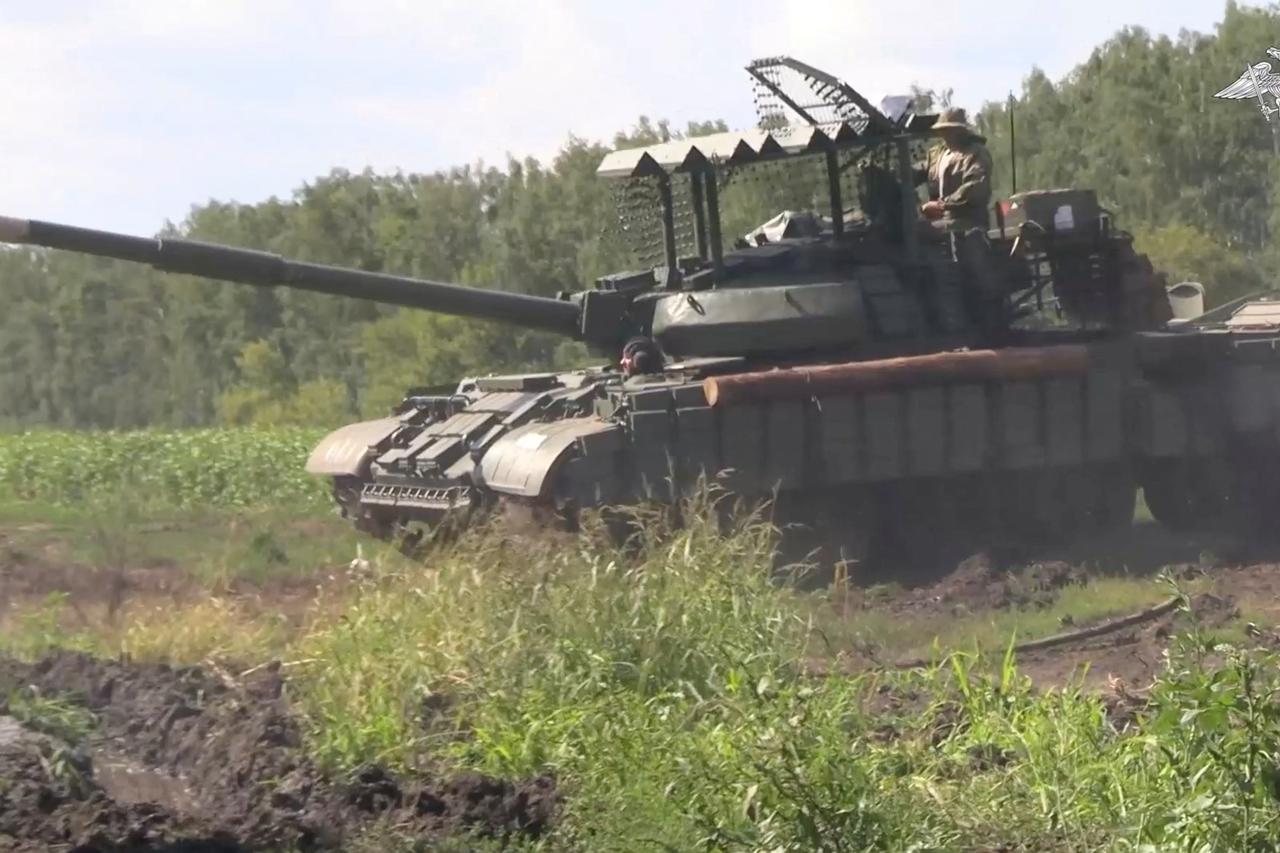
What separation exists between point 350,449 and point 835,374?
3940mm

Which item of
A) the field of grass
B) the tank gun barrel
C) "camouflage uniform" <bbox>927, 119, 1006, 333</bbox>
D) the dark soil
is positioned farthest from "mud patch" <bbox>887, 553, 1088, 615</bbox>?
the dark soil

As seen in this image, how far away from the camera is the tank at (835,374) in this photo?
13.3 metres

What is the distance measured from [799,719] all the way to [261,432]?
26464mm

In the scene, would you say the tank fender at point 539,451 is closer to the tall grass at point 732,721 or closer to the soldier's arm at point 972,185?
the tall grass at point 732,721

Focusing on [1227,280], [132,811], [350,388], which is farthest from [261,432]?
[132,811]

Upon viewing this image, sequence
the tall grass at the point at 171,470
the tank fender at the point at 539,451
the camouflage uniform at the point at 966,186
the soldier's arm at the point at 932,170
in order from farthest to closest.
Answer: the tall grass at the point at 171,470 → the soldier's arm at the point at 932,170 → the camouflage uniform at the point at 966,186 → the tank fender at the point at 539,451

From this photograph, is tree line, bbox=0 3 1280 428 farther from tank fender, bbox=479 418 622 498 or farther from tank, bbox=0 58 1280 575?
tank fender, bbox=479 418 622 498

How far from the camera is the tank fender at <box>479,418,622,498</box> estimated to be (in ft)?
41.2

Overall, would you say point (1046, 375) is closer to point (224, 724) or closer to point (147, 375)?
point (224, 724)

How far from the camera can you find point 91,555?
51.3ft

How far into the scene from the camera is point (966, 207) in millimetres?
15266

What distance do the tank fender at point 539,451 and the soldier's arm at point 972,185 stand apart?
141 inches

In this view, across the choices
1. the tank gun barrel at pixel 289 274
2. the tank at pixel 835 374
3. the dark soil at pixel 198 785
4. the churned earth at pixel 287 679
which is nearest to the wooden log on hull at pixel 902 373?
the tank at pixel 835 374

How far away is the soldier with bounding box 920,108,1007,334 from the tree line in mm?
1465
